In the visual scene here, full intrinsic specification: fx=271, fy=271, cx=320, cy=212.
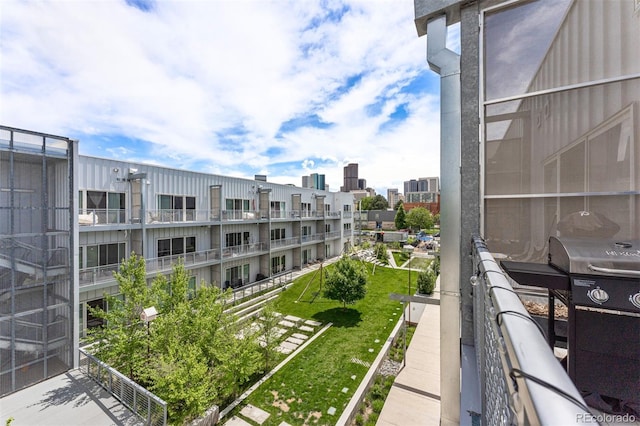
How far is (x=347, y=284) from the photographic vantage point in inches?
566

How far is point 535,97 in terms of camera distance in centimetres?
268

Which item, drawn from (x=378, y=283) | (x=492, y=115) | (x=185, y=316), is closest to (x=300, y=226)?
(x=378, y=283)

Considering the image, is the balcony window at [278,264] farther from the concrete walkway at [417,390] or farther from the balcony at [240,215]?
the concrete walkway at [417,390]

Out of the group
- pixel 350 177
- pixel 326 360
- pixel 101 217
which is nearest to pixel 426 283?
pixel 326 360

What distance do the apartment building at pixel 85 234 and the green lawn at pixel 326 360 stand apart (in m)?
5.64

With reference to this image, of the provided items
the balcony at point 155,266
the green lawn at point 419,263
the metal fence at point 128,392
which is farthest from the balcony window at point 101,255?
the green lawn at point 419,263

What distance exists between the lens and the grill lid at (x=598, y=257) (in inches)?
66.0

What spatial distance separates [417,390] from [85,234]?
14.3 meters

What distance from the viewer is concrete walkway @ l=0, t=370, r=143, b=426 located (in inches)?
274

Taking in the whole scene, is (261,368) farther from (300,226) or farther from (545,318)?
(300,226)

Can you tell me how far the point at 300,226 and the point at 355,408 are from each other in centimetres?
1659

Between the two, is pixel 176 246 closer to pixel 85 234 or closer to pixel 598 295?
pixel 85 234

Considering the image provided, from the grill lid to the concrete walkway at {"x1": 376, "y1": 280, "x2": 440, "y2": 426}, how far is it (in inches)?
291

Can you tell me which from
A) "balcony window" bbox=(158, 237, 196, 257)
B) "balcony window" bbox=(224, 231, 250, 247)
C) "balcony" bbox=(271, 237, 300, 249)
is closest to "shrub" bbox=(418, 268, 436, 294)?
"balcony" bbox=(271, 237, 300, 249)
